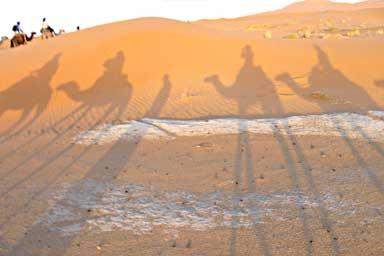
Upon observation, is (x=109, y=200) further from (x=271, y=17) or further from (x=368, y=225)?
(x=271, y=17)

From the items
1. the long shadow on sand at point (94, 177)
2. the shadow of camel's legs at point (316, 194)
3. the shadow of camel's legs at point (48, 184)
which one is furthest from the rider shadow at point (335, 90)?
the shadow of camel's legs at point (48, 184)

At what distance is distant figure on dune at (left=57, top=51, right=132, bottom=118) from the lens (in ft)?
51.7

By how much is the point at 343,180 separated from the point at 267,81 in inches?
374

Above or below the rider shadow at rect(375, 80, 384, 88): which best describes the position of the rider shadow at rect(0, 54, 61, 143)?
above

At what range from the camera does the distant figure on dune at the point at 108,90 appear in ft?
51.7

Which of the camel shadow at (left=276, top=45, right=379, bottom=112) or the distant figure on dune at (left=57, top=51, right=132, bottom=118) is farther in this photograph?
the distant figure on dune at (left=57, top=51, right=132, bottom=118)

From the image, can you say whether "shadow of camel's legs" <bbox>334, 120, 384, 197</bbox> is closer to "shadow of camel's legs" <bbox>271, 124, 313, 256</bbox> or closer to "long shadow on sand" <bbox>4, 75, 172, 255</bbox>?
"shadow of camel's legs" <bbox>271, 124, 313, 256</bbox>

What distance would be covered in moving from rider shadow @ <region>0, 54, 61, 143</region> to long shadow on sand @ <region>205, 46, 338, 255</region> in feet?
18.2

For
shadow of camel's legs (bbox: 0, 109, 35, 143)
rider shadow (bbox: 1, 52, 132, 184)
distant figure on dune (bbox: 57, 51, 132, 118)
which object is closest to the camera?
shadow of camel's legs (bbox: 0, 109, 35, 143)

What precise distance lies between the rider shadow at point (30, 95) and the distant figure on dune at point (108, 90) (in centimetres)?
76

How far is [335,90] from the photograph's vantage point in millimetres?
15367

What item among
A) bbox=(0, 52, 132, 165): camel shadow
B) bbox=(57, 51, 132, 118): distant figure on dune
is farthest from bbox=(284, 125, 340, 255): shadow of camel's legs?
bbox=(57, 51, 132, 118): distant figure on dune

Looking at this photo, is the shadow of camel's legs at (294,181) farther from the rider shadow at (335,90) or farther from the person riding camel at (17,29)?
the person riding camel at (17,29)

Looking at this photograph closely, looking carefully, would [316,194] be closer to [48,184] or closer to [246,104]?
[48,184]
